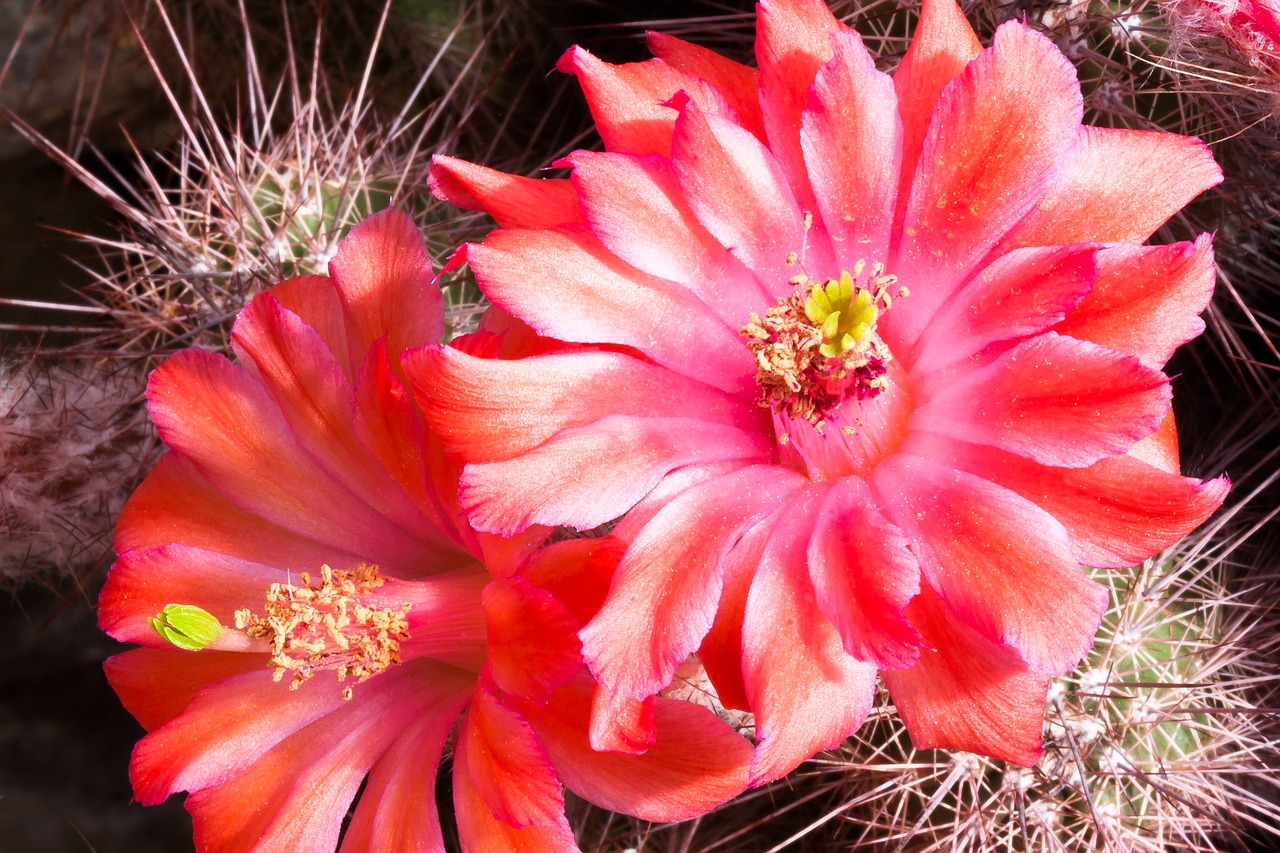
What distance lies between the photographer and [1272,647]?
113 centimetres

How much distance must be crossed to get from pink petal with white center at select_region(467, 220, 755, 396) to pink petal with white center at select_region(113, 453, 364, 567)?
0.30 m

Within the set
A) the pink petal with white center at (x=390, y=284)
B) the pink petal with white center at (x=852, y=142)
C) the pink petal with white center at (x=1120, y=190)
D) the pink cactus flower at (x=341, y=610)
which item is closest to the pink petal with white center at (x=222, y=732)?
the pink cactus flower at (x=341, y=610)

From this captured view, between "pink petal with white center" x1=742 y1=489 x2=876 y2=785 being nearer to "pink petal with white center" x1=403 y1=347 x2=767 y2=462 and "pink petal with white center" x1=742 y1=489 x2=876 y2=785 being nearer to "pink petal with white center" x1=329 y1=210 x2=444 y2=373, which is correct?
"pink petal with white center" x1=403 y1=347 x2=767 y2=462

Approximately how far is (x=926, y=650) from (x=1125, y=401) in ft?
0.65

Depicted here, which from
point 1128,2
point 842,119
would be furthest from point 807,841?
point 1128,2

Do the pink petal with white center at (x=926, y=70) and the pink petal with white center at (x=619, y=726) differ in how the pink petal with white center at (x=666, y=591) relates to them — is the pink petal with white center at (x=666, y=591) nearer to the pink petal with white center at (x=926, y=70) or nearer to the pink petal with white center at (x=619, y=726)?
the pink petal with white center at (x=619, y=726)

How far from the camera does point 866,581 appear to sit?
0.68 meters

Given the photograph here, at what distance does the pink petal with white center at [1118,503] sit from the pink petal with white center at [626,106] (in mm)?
330

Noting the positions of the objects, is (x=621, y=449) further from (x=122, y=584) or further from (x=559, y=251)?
(x=122, y=584)

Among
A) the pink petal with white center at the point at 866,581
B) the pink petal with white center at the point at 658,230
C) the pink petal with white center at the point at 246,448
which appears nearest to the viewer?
the pink petal with white center at the point at 866,581

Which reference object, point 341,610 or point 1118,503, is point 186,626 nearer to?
point 341,610

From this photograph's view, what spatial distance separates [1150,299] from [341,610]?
0.57m

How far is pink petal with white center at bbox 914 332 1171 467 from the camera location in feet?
2.24

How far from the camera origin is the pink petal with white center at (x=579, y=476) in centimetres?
71
